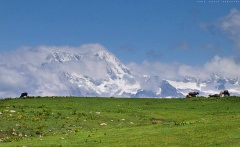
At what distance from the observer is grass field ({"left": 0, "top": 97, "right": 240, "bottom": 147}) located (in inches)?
1742

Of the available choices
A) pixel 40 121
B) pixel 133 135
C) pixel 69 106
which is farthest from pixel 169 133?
pixel 69 106

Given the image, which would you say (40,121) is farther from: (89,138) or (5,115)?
(89,138)

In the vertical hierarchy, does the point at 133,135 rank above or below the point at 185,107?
below

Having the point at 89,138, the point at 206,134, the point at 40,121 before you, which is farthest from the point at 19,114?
the point at 206,134

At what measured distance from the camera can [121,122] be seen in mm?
62125

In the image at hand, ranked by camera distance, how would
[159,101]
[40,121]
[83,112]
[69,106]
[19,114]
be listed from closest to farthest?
[40,121], [19,114], [83,112], [69,106], [159,101]

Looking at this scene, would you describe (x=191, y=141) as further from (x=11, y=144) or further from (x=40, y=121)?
(x=40, y=121)

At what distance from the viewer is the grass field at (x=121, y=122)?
4425 centimetres

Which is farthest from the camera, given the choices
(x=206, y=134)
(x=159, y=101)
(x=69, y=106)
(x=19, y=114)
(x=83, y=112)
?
(x=159, y=101)

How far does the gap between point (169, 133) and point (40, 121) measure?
18.6m

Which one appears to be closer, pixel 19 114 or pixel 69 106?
pixel 19 114

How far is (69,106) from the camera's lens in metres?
75.6

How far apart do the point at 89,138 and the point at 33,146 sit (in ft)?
22.5

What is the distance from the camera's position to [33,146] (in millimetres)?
41875
